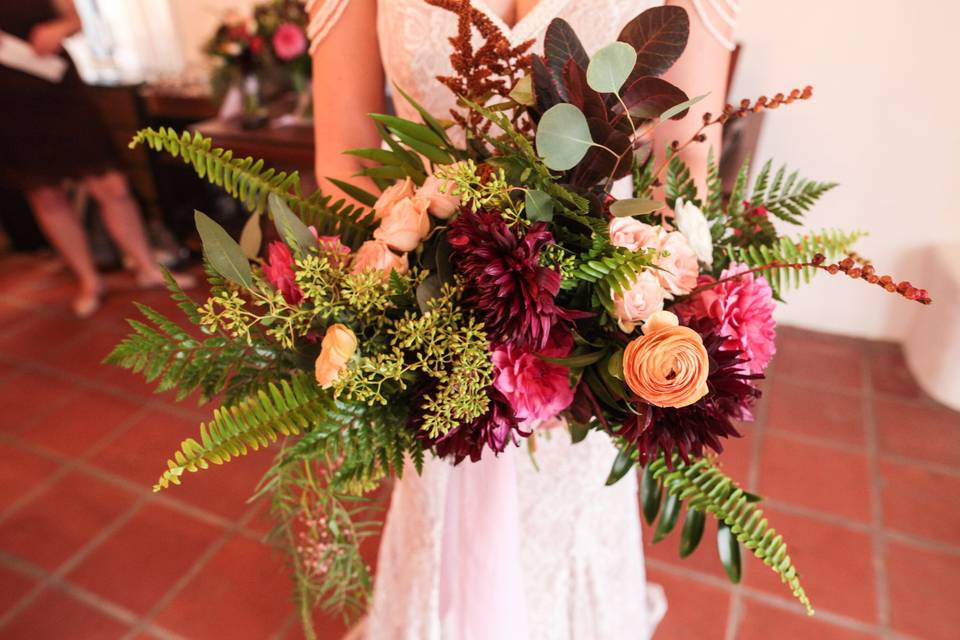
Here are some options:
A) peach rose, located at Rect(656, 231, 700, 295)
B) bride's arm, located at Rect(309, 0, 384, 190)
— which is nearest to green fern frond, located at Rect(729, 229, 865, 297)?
peach rose, located at Rect(656, 231, 700, 295)

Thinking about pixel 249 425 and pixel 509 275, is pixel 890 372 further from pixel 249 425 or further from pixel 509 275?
pixel 249 425

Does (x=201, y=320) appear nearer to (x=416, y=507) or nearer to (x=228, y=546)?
(x=416, y=507)

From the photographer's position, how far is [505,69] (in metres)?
0.59

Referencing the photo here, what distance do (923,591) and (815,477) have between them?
0.41 meters

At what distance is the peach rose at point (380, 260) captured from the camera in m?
0.57

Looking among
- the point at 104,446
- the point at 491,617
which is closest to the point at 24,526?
the point at 104,446

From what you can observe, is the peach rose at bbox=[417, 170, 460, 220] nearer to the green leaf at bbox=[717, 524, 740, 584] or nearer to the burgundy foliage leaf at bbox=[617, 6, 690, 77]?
the burgundy foliage leaf at bbox=[617, 6, 690, 77]

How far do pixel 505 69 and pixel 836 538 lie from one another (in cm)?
179

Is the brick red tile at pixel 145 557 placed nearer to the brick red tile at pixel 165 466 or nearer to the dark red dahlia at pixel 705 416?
the brick red tile at pixel 165 466

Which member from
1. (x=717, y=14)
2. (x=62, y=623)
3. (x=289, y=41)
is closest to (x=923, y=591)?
(x=717, y=14)

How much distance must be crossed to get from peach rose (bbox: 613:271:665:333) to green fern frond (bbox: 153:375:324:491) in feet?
0.94

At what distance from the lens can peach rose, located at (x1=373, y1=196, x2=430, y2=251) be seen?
57 cm

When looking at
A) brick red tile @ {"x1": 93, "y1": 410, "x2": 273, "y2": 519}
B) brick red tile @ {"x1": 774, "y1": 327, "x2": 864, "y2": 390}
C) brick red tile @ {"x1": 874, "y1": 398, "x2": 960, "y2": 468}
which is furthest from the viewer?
brick red tile @ {"x1": 774, "y1": 327, "x2": 864, "y2": 390}

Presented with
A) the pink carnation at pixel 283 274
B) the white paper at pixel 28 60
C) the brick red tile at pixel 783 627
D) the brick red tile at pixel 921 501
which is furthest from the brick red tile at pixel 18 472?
the brick red tile at pixel 921 501
